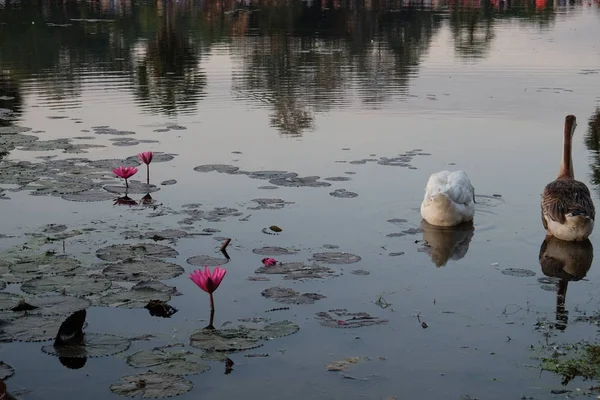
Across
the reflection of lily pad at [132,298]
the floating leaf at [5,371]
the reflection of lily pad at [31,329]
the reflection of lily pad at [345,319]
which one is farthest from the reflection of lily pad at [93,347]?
the reflection of lily pad at [345,319]

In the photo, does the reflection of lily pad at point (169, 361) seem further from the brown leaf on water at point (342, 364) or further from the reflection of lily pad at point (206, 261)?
the reflection of lily pad at point (206, 261)

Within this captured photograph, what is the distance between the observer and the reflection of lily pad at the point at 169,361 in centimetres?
697

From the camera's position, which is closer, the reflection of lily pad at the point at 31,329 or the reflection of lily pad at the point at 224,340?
the reflection of lily pad at the point at 224,340

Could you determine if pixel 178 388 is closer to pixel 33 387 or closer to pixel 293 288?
pixel 33 387

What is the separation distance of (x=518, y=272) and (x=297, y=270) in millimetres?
2247

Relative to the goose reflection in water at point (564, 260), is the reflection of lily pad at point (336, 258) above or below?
above

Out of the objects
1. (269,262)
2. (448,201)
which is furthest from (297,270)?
(448,201)

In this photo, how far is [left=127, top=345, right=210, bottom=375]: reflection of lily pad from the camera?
697cm

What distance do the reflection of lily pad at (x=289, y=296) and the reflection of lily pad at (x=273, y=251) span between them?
3.76ft

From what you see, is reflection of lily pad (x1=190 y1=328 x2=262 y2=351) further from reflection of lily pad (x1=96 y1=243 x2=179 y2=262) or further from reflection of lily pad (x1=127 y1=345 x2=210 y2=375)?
reflection of lily pad (x1=96 y1=243 x2=179 y2=262)

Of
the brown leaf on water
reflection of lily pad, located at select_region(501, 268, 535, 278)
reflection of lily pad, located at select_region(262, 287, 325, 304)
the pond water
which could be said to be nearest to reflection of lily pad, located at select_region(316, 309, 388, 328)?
the pond water

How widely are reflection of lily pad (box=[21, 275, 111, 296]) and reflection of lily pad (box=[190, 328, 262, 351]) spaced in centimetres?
135

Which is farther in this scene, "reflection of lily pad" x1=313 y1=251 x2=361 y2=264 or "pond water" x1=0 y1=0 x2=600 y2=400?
"reflection of lily pad" x1=313 y1=251 x2=361 y2=264

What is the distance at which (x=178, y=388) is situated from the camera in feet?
22.0
